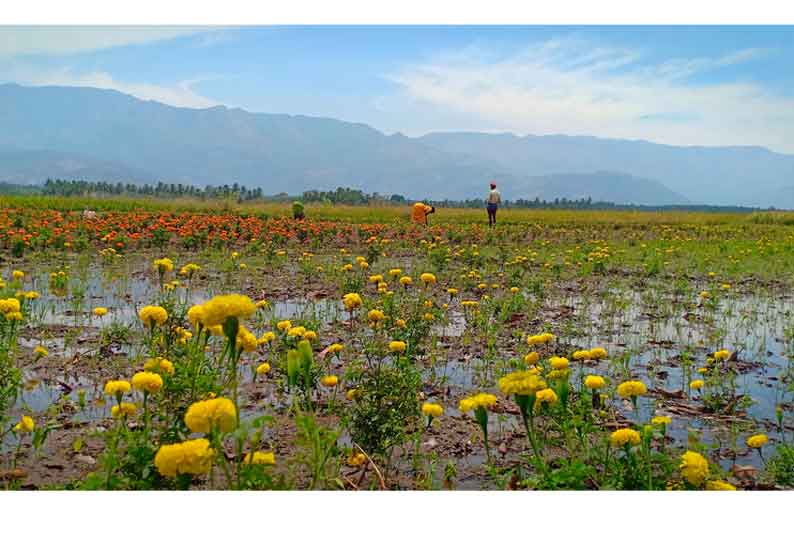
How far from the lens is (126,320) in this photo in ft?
20.8

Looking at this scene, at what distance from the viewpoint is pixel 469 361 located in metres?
5.28

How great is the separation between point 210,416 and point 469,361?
353 cm

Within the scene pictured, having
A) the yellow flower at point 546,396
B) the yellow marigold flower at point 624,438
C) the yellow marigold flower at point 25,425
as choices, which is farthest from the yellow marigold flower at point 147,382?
the yellow marigold flower at point 624,438

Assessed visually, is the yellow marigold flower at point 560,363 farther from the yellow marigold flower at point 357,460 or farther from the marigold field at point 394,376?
the yellow marigold flower at point 357,460

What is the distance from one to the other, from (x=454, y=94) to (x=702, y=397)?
108 inches

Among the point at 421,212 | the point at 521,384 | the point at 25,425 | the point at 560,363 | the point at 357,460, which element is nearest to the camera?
the point at 521,384

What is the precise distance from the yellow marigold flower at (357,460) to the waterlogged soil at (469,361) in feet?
0.14

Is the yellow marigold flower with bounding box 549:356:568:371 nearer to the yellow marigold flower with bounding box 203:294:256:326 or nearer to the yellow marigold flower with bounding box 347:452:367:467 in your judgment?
the yellow marigold flower with bounding box 347:452:367:467

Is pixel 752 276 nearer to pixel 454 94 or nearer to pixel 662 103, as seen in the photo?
pixel 662 103

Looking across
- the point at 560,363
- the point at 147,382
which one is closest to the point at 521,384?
the point at 560,363

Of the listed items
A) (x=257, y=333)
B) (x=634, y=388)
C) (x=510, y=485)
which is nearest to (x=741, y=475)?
(x=634, y=388)

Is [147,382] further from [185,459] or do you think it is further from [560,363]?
[560,363]

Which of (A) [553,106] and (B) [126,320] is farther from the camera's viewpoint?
(B) [126,320]

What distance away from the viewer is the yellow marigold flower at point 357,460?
122 inches
